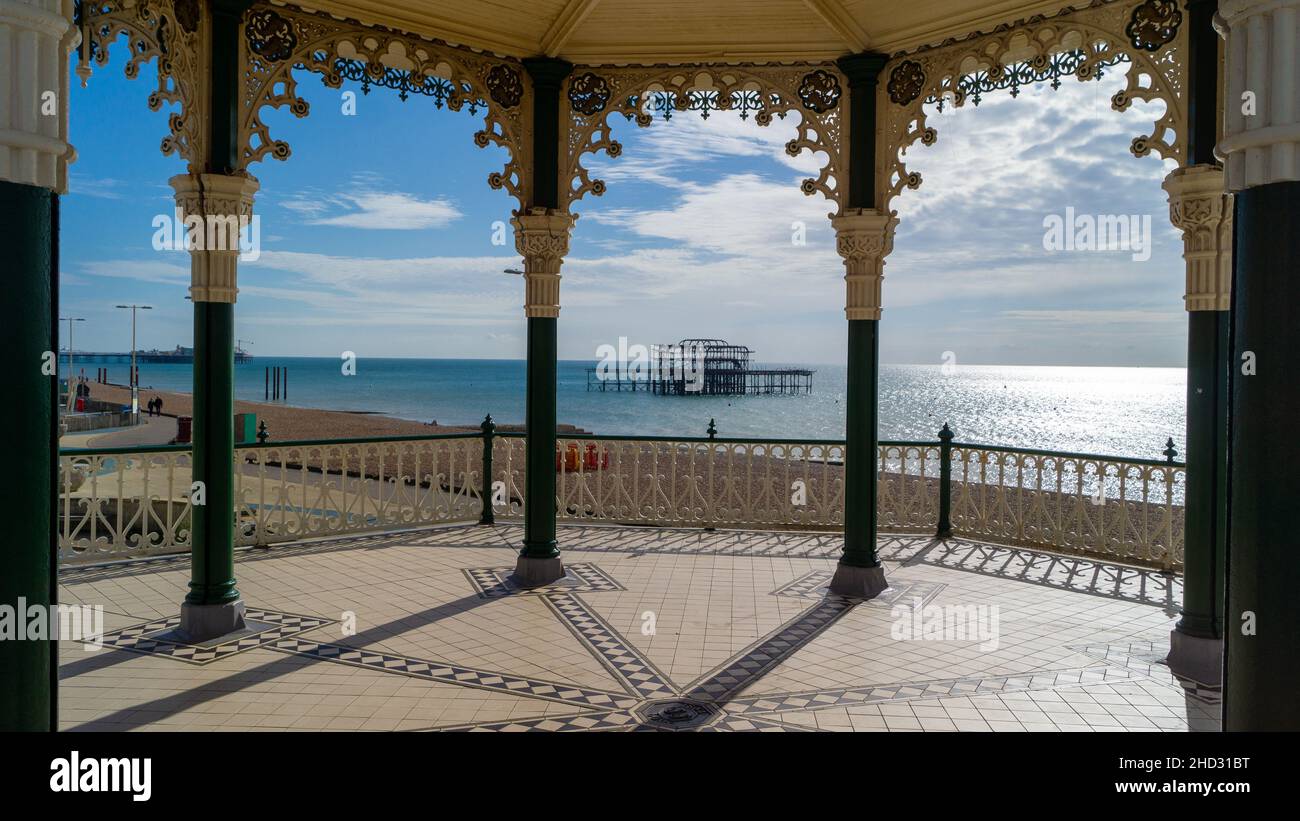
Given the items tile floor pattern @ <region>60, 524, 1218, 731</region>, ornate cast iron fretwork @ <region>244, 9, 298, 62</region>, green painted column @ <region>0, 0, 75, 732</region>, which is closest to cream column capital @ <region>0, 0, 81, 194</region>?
green painted column @ <region>0, 0, 75, 732</region>

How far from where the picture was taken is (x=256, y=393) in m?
73.4

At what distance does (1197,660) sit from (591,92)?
17.6 feet

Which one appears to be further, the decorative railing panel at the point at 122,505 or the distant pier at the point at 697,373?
the distant pier at the point at 697,373

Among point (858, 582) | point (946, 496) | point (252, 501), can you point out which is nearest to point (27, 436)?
point (858, 582)

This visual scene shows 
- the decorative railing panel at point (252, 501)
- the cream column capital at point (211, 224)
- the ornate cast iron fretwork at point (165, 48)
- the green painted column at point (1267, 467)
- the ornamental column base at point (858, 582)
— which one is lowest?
the ornamental column base at point (858, 582)

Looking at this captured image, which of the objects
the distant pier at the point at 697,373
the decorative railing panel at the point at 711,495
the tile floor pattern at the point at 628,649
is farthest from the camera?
the distant pier at the point at 697,373

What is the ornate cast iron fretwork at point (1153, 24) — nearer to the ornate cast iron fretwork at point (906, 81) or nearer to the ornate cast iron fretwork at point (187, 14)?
the ornate cast iron fretwork at point (906, 81)

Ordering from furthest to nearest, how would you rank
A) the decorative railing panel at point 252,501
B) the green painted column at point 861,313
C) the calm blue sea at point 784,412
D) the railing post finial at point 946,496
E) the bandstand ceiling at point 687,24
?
the calm blue sea at point 784,412
the railing post finial at point 946,496
the decorative railing panel at point 252,501
the green painted column at point 861,313
the bandstand ceiling at point 687,24

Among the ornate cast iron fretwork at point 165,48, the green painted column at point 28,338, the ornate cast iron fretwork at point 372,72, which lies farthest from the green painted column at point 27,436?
the ornate cast iron fretwork at point 372,72

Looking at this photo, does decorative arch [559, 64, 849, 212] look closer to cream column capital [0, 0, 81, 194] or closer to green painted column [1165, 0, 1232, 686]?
green painted column [1165, 0, 1232, 686]

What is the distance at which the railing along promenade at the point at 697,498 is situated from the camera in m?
6.52

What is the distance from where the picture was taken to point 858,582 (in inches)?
235
